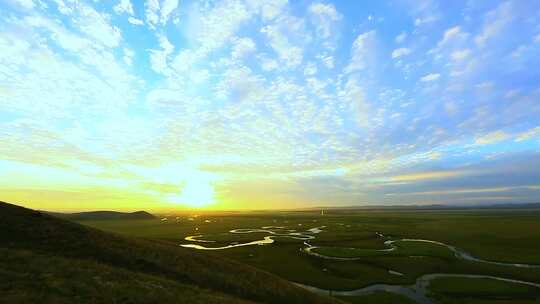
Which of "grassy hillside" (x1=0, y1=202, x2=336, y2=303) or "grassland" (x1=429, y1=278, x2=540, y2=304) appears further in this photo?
"grassland" (x1=429, y1=278, x2=540, y2=304)

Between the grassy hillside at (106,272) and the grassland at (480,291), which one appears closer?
the grassy hillside at (106,272)

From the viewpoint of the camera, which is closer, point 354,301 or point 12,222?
point 12,222

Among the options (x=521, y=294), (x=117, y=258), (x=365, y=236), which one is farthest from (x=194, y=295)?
(x=365, y=236)

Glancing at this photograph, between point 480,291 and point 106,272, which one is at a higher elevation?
point 106,272

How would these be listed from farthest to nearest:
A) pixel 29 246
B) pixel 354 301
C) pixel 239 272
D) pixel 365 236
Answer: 1. pixel 365 236
2. pixel 354 301
3. pixel 239 272
4. pixel 29 246

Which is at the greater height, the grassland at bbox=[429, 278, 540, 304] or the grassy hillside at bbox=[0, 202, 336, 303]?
the grassy hillside at bbox=[0, 202, 336, 303]

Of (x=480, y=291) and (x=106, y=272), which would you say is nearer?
(x=106, y=272)

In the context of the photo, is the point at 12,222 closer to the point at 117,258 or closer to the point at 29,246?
the point at 29,246

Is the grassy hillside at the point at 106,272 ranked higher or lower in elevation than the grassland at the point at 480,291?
higher
